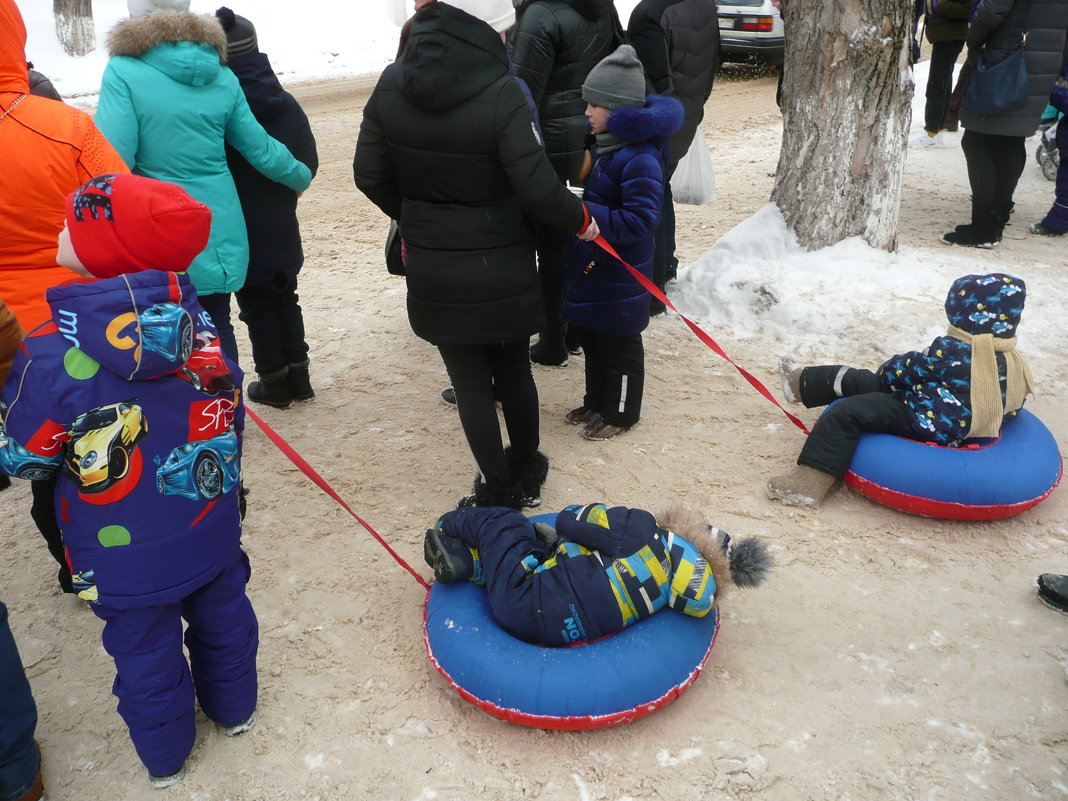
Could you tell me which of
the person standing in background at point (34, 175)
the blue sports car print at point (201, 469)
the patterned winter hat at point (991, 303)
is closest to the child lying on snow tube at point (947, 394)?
the patterned winter hat at point (991, 303)

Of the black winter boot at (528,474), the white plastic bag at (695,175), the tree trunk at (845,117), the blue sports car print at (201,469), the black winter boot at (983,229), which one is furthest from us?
the black winter boot at (983,229)

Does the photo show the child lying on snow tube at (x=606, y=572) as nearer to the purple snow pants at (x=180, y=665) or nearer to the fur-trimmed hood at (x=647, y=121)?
the purple snow pants at (x=180, y=665)

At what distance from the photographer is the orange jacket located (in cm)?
268

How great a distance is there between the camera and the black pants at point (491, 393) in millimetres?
3266

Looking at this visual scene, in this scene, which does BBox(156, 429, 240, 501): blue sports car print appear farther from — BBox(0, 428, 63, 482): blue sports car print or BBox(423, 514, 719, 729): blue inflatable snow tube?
BBox(423, 514, 719, 729): blue inflatable snow tube

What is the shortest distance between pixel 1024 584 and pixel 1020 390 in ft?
2.59

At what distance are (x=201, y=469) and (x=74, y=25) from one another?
55.1ft

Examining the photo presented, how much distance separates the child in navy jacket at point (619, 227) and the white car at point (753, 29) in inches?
411

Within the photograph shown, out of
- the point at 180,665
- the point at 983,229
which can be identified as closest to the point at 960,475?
the point at 180,665

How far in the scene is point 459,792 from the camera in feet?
7.93

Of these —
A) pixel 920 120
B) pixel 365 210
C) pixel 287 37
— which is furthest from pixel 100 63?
pixel 920 120

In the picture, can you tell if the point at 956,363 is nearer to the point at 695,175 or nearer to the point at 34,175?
the point at 695,175

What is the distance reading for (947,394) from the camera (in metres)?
3.46

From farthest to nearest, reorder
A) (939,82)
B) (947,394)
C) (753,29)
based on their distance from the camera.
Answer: (753,29), (939,82), (947,394)
